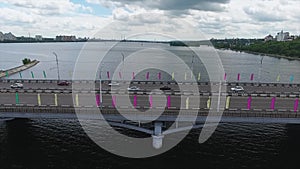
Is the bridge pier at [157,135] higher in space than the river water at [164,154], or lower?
higher

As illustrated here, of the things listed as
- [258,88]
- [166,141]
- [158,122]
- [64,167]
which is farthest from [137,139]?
[258,88]

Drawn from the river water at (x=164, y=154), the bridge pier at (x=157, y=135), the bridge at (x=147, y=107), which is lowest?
the river water at (x=164, y=154)

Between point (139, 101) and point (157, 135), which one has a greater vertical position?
point (139, 101)

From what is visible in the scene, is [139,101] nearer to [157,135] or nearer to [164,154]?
[157,135]

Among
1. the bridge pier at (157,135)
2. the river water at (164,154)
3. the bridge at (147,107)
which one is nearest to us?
the bridge at (147,107)

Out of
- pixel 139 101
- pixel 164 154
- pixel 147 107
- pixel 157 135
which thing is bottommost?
pixel 164 154

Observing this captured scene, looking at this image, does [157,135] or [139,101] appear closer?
[157,135]

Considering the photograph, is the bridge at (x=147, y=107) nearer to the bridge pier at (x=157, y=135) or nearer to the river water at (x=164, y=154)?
the bridge pier at (x=157, y=135)

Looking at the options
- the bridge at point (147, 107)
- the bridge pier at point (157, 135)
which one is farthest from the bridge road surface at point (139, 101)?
the bridge pier at point (157, 135)

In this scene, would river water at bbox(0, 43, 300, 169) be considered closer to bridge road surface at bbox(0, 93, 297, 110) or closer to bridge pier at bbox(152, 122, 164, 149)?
bridge pier at bbox(152, 122, 164, 149)

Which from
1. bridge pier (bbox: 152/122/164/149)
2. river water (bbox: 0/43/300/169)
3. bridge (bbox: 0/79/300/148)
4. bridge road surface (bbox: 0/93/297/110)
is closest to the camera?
bridge (bbox: 0/79/300/148)

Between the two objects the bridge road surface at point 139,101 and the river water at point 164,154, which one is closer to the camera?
the river water at point 164,154

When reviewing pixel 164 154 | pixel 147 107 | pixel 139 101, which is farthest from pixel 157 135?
pixel 139 101

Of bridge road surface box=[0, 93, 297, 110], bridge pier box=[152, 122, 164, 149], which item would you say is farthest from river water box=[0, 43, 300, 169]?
bridge road surface box=[0, 93, 297, 110]
